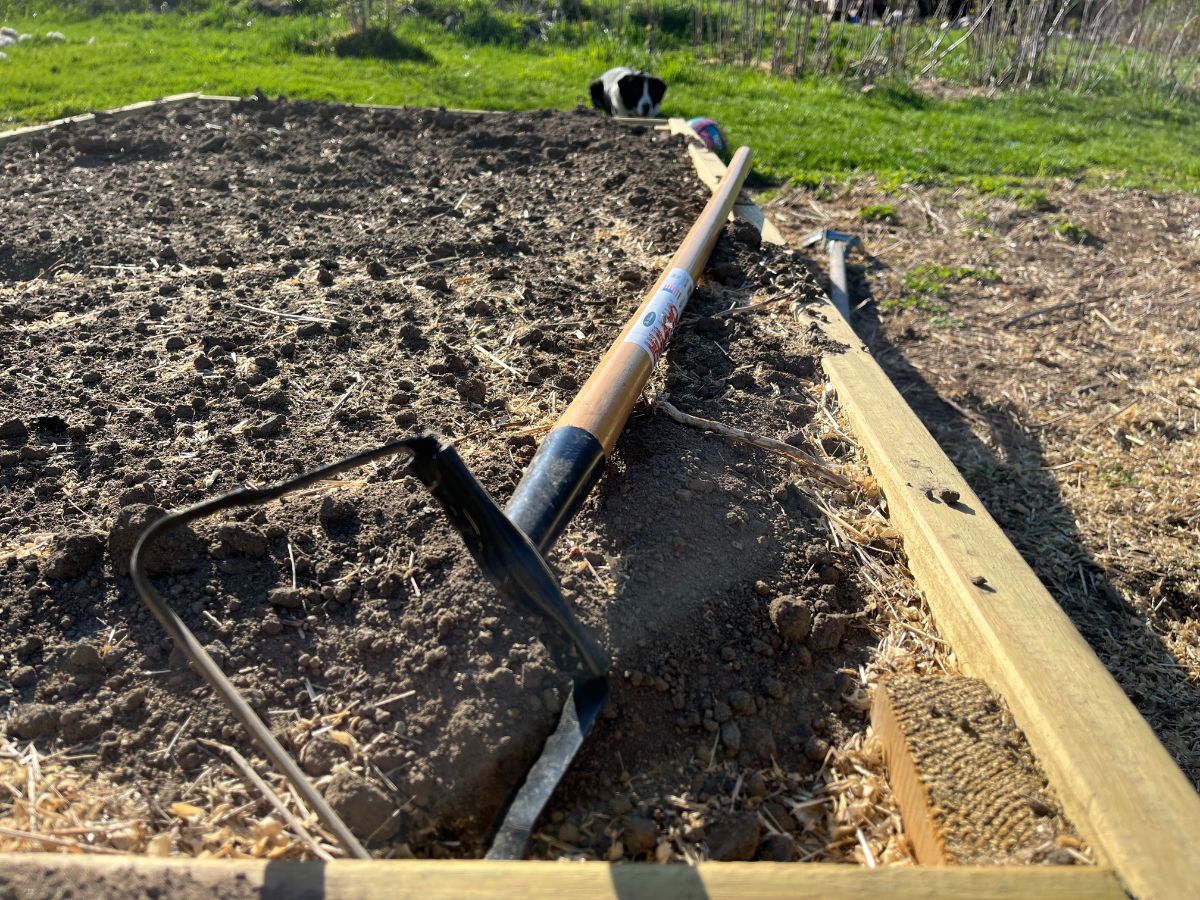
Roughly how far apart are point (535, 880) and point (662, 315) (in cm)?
194

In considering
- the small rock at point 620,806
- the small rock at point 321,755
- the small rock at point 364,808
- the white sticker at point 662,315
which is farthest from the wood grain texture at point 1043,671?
the small rock at point 321,755

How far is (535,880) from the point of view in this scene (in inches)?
57.7

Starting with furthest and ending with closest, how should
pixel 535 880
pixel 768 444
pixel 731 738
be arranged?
pixel 768 444, pixel 731 738, pixel 535 880

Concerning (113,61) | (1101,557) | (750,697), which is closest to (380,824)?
(750,697)

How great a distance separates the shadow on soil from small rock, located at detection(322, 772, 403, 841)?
1.94 metres

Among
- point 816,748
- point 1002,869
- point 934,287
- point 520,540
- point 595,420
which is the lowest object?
point 934,287

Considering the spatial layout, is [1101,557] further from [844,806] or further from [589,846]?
[589,846]

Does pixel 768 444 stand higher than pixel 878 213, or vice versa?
pixel 768 444

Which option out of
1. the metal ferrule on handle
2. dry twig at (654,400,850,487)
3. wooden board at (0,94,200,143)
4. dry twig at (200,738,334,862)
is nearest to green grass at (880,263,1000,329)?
the metal ferrule on handle

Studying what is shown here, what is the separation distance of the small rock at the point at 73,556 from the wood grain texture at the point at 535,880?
88cm

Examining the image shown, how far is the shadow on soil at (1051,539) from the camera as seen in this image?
268cm

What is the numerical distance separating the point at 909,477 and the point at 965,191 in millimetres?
4726

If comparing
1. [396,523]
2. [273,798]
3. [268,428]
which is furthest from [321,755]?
[268,428]

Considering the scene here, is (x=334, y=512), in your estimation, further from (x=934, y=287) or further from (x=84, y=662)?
(x=934, y=287)
